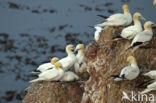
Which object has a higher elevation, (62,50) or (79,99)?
(62,50)

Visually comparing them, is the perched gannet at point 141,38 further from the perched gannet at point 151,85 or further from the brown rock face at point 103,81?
the perched gannet at point 151,85

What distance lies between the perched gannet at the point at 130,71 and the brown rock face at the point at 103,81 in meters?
0.14

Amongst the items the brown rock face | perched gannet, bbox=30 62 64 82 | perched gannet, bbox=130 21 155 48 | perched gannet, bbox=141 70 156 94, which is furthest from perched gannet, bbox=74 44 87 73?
perched gannet, bbox=141 70 156 94

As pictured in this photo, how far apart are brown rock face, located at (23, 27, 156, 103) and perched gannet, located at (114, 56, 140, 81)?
14 cm

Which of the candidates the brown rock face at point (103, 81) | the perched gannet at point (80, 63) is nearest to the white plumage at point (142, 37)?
the brown rock face at point (103, 81)

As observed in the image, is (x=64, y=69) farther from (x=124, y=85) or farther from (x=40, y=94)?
(x=124, y=85)

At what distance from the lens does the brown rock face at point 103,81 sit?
5.00 metres

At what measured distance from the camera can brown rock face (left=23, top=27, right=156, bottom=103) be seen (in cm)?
500

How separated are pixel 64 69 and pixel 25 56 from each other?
2866 mm

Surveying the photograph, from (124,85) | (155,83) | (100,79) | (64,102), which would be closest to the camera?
(155,83)

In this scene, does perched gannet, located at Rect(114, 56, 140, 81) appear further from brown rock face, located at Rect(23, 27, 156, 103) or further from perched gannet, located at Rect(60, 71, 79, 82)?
perched gannet, located at Rect(60, 71, 79, 82)

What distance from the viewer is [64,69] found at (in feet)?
19.9

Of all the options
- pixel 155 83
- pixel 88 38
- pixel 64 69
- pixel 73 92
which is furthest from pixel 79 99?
pixel 88 38

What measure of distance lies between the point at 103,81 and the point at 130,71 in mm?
641
